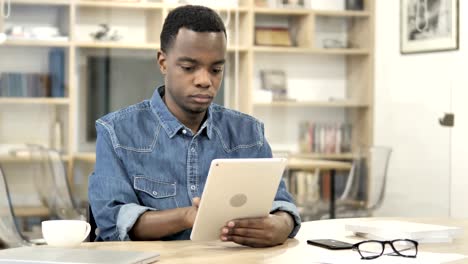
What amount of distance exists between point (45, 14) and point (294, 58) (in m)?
1.53

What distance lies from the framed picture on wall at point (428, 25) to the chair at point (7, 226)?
2.53 m

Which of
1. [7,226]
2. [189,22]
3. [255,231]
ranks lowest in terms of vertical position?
[7,226]

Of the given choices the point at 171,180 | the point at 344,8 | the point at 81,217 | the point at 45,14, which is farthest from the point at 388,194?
the point at 171,180

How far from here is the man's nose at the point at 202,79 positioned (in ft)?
6.92

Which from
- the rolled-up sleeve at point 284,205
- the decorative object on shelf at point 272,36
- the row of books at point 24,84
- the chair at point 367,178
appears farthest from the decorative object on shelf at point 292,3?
the rolled-up sleeve at point 284,205

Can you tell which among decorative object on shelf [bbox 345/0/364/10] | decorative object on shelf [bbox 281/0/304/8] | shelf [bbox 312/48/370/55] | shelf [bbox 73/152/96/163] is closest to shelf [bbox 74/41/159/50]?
shelf [bbox 73/152/96/163]

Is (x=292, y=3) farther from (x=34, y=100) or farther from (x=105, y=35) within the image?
(x=34, y=100)

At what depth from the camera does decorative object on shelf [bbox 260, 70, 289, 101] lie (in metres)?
5.43

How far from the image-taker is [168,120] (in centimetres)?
218

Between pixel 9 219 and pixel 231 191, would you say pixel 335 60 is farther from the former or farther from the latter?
pixel 231 191

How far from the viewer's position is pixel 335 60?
5543 mm

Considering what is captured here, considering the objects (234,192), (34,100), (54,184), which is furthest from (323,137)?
(234,192)

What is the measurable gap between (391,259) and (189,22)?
2.50 feet

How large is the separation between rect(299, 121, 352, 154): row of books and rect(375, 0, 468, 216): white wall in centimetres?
25
